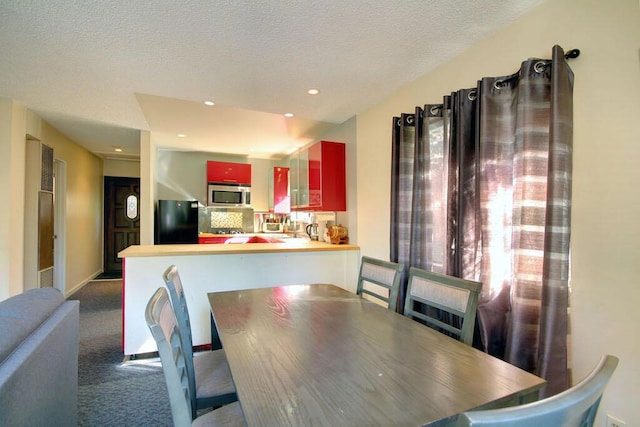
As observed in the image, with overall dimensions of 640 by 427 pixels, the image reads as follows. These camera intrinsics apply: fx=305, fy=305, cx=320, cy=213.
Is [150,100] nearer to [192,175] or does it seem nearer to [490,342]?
[192,175]

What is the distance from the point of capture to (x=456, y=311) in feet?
4.40

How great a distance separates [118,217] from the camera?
20.1 feet

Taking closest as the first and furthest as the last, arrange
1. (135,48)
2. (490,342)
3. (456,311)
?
(456,311), (490,342), (135,48)

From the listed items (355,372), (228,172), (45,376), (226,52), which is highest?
(226,52)

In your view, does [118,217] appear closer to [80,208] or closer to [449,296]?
[80,208]

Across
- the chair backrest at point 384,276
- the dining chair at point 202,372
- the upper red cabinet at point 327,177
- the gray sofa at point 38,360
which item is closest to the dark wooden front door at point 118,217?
the upper red cabinet at point 327,177

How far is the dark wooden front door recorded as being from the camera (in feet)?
19.9

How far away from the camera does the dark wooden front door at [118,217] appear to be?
605 cm

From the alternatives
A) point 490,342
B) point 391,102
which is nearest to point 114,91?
point 391,102

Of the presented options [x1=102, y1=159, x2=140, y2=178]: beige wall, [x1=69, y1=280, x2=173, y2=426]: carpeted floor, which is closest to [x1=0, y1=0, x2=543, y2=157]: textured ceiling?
[x1=69, y1=280, x2=173, y2=426]: carpeted floor

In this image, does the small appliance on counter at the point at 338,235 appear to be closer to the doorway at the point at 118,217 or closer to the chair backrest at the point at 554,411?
the chair backrest at the point at 554,411

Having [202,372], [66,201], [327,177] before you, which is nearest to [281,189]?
[327,177]

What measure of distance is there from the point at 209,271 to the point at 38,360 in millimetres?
1724

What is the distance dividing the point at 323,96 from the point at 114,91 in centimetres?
186
